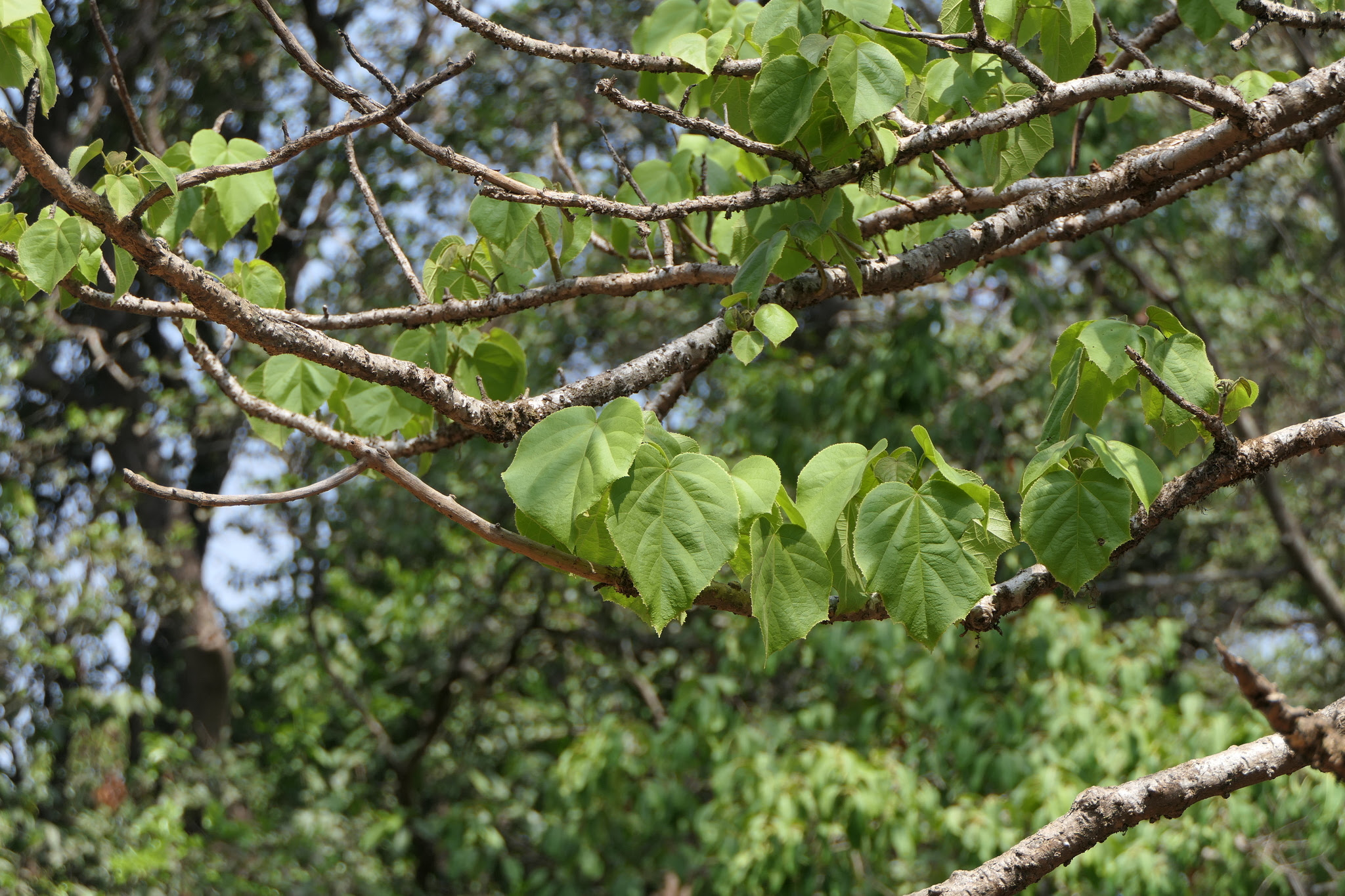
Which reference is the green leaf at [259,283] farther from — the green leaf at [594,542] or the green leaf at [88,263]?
the green leaf at [594,542]

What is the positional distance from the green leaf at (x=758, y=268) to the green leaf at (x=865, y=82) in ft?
0.61

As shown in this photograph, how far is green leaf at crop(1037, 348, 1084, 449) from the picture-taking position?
1.38m

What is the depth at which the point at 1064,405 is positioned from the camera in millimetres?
1398

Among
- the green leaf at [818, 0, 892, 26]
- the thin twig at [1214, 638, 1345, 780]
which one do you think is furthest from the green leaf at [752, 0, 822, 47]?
the thin twig at [1214, 638, 1345, 780]

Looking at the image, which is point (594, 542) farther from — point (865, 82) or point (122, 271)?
point (122, 271)

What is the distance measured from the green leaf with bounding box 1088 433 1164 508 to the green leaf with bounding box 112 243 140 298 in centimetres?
127

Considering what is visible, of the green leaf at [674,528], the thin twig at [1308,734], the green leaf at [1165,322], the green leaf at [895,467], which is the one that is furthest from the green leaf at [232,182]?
the thin twig at [1308,734]

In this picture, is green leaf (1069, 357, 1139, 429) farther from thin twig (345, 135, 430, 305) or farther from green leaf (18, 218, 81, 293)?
green leaf (18, 218, 81, 293)

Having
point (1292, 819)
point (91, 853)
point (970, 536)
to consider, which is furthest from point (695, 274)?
point (91, 853)

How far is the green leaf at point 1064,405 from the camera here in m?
1.38

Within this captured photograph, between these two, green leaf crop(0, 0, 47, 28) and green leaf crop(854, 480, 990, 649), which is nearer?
green leaf crop(854, 480, 990, 649)

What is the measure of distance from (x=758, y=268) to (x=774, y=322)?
0.35ft

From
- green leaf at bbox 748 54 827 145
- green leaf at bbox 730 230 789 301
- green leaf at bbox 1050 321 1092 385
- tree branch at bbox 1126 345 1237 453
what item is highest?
green leaf at bbox 748 54 827 145

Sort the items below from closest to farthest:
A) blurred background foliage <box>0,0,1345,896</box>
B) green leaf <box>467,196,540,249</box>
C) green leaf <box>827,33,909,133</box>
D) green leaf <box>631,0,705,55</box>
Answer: green leaf <box>827,33,909,133</box> → green leaf <box>467,196,540,249</box> → green leaf <box>631,0,705,55</box> → blurred background foliage <box>0,0,1345,896</box>
